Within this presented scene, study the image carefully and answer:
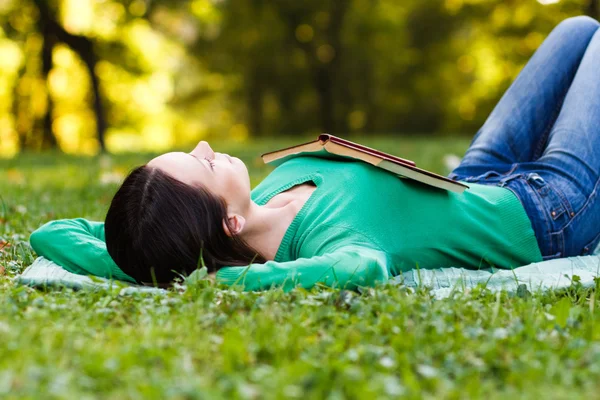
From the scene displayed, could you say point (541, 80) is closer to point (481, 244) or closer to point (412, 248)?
point (481, 244)

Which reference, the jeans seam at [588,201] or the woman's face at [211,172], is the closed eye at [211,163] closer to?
the woman's face at [211,172]

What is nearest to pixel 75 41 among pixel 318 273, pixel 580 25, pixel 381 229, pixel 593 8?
pixel 593 8

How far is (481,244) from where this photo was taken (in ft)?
10.3

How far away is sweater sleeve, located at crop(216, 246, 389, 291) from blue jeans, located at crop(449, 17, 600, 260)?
1.05 m

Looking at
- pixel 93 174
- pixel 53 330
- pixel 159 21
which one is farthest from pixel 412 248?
pixel 159 21

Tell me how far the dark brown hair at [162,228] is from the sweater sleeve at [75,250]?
0.19m

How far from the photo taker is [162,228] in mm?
2662

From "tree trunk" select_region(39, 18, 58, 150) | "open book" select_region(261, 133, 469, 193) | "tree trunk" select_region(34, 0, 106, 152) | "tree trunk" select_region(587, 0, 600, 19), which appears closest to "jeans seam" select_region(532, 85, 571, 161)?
"open book" select_region(261, 133, 469, 193)

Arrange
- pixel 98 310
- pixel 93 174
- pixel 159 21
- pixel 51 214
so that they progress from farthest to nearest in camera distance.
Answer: pixel 159 21 < pixel 93 174 < pixel 51 214 < pixel 98 310

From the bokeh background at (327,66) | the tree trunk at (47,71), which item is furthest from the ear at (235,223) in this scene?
the bokeh background at (327,66)

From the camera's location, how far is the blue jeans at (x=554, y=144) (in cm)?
328

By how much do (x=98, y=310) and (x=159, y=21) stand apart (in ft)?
52.4

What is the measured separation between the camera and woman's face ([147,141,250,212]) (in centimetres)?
279

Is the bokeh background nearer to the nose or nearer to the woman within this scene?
the woman
